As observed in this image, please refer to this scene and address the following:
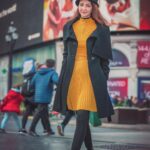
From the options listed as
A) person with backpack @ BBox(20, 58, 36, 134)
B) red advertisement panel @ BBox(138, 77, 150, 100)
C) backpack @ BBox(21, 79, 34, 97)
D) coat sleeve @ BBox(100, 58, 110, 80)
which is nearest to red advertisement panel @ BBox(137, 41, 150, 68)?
red advertisement panel @ BBox(138, 77, 150, 100)

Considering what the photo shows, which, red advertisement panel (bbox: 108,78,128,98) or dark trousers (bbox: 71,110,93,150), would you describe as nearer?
dark trousers (bbox: 71,110,93,150)

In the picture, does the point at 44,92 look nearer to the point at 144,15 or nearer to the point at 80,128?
the point at 80,128

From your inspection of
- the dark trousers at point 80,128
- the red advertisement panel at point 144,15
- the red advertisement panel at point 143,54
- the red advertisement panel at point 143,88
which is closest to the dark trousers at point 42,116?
the dark trousers at point 80,128

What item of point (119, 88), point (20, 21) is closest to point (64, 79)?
point (119, 88)

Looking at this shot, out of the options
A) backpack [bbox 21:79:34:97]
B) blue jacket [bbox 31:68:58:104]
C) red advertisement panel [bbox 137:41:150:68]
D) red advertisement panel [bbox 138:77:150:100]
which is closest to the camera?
blue jacket [bbox 31:68:58:104]

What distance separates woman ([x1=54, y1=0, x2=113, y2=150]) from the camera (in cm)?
575

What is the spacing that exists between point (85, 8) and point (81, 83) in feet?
2.61

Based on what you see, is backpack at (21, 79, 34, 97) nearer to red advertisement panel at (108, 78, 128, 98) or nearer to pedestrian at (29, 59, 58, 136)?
pedestrian at (29, 59, 58, 136)

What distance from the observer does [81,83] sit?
5.82 m

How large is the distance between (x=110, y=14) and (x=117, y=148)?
3453 centimetres

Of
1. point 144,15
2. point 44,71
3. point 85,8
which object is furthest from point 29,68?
point 144,15

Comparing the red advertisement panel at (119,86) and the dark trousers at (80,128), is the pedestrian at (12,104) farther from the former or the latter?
the red advertisement panel at (119,86)

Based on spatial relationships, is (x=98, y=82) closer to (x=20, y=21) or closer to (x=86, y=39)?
(x=86, y=39)

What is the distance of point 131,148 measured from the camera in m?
8.41
